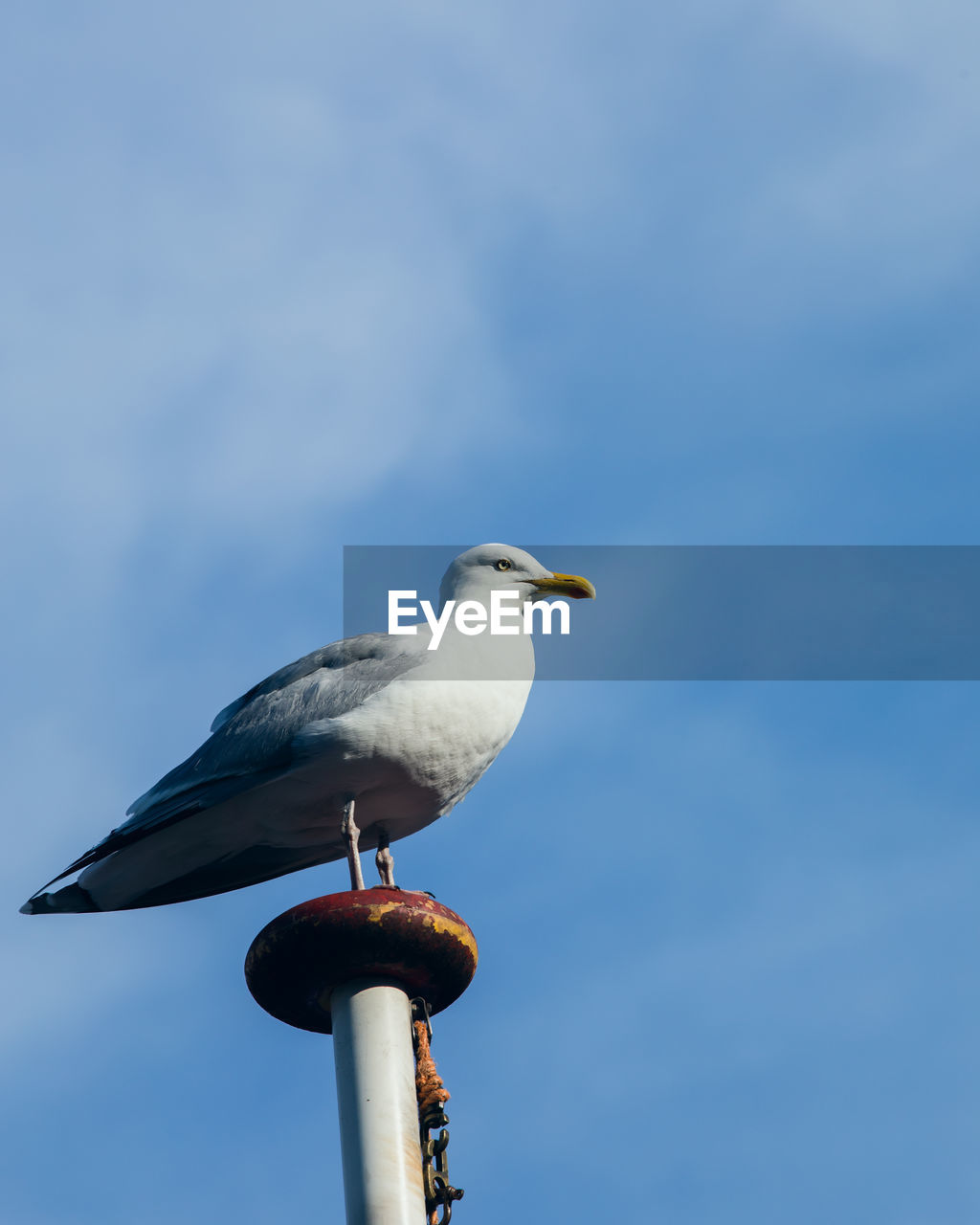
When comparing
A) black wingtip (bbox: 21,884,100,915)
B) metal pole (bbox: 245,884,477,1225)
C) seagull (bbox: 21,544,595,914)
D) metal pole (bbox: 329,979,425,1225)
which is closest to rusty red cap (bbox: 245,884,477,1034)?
metal pole (bbox: 245,884,477,1225)

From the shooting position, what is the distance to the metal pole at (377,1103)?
8.92 meters

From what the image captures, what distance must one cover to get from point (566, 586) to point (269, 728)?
8.00ft

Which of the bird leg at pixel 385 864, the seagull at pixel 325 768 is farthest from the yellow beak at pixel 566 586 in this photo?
the bird leg at pixel 385 864

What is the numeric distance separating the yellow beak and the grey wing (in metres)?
1.25

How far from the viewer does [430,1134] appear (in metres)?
9.32

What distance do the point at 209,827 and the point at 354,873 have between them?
51.2 inches

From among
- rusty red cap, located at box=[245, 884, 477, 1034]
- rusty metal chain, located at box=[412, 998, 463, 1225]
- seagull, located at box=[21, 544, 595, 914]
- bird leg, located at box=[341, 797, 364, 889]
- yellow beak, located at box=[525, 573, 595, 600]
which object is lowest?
rusty metal chain, located at box=[412, 998, 463, 1225]

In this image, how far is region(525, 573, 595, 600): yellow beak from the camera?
39.4ft

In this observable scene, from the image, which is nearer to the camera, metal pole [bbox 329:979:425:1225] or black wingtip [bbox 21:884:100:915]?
metal pole [bbox 329:979:425:1225]

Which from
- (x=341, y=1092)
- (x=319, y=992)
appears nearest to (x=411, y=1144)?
(x=341, y=1092)

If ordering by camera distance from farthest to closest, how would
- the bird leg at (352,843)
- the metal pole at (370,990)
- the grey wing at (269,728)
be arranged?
the grey wing at (269,728), the bird leg at (352,843), the metal pole at (370,990)

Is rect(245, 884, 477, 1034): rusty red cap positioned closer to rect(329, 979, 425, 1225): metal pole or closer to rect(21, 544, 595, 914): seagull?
rect(329, 979, 425, 1225): metal pole

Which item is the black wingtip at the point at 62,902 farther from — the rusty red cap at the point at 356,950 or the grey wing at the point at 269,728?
the rusty red cap at the point at 356,950

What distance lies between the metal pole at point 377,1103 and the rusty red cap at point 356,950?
0.16 meters
